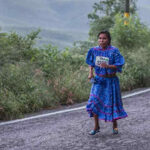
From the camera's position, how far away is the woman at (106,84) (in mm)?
6207

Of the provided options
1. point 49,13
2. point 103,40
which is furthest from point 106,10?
point 49,13

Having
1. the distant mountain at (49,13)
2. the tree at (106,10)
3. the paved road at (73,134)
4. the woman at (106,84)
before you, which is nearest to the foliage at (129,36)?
the paved road at (73,134)

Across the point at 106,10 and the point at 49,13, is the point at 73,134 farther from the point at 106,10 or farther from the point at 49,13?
the point at 49,13

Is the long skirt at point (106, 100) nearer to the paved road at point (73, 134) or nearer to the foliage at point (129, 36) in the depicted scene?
the paved road at point (73, 134)

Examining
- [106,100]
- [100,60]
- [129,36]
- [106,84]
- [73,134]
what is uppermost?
[129,36]

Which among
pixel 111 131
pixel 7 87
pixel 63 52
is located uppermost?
pixel 63 52

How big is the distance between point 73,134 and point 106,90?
95 centimetres

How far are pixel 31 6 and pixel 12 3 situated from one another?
9.17 m

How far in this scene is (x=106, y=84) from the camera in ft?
20.6

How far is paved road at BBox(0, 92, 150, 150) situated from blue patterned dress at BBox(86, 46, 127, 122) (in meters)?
0.40

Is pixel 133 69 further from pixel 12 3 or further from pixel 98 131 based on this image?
pixel 12 3

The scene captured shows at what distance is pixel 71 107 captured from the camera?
9195 millimetres

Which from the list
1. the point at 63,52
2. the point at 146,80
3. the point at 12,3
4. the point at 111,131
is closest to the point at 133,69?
the point at 146,80

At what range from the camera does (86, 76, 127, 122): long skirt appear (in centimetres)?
621
